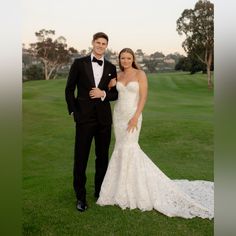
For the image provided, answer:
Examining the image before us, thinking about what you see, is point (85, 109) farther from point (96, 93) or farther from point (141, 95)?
point (141, 95)

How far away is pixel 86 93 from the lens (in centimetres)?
400

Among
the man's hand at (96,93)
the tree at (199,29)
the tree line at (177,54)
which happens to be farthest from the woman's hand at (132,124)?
the tree at (199,29)

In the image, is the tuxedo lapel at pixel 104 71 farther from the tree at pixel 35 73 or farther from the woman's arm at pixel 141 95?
the tree at pixel 35 73

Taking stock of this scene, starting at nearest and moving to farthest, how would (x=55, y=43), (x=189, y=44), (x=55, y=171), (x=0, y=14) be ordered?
(x=0, y=14) → (x=55, y=171) → (x=55, y=43) → (x=189, y=44)

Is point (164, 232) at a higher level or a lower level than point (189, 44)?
lower

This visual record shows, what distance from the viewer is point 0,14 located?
119 cm

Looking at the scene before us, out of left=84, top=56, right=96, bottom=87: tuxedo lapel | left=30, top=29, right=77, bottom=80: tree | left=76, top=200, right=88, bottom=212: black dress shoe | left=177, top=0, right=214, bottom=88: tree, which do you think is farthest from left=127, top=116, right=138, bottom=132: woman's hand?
left=177, top=0, right=214, bottom=88: tree

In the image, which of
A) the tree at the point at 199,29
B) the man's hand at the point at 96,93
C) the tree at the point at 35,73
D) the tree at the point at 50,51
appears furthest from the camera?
the tree at the point at 199,29

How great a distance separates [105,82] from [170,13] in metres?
9.28

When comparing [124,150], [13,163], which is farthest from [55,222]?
[13,163]

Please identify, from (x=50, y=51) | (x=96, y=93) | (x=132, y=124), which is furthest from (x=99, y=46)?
(x=50, y=51)

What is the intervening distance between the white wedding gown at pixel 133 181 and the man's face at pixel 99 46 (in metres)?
0.39

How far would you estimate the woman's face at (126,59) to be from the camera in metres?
4.00

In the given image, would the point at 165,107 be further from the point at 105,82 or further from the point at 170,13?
the point at 105,82
